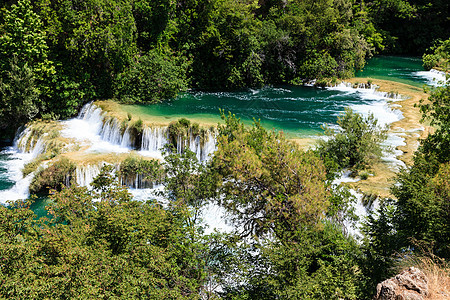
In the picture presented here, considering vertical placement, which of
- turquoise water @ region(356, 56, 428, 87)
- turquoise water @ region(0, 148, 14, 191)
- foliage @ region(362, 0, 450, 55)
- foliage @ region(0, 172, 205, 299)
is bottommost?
turquoise water @ region(0, 148, 14, 191)

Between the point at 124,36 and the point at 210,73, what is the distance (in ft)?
29.3

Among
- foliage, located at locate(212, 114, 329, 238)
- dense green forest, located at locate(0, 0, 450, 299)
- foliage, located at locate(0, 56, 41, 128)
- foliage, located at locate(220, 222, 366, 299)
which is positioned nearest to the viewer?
dense green forest, located at locate(0, 0, 450, 299)

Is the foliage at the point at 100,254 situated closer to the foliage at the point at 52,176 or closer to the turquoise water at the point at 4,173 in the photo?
the foliage at the point at 52,176

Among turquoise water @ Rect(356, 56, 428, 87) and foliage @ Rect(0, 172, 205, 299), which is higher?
turquoise water @ Rect(356, 56, 428, 87)

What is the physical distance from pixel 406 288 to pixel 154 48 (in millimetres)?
29253

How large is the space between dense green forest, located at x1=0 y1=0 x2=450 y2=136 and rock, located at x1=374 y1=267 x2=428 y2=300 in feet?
77.3

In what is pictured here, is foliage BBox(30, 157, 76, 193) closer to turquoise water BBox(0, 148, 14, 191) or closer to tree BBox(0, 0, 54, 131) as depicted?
turquoise water BBox(0, 148, 14, 191)

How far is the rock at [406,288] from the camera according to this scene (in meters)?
6.68

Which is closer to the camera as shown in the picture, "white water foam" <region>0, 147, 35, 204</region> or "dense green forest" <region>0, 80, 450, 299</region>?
"dense green forest" <region>0, 80, 450, 299</region>

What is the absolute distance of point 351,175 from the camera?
16.7 meters

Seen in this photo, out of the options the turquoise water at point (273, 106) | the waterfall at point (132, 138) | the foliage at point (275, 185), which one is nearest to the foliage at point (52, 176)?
the waterfall at point (132, 138)

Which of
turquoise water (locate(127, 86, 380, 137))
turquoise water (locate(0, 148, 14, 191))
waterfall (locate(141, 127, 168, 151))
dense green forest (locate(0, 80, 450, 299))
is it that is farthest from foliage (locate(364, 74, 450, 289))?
turquoise water (locate(0, 148, 14, 191))

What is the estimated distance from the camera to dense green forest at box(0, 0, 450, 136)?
24.4 metres

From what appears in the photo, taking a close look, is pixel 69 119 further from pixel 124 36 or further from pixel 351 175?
pixel 351 175
